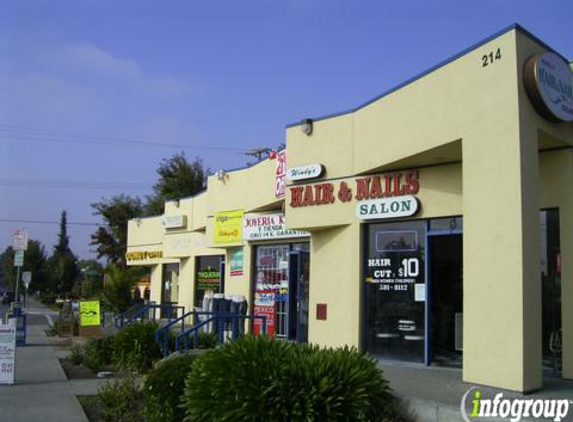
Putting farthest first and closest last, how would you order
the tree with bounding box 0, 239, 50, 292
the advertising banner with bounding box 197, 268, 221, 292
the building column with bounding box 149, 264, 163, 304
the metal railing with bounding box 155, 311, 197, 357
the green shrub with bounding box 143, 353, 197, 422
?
the tree with bounding box 0, 239, 50, 292 → the building column with bounding box 149, 264, 163, 304 → the advertising banner with bounding box 197, 268, 221, 292 → the metal railing with bounding box 155, 311, 197, 357 → the green shrub with bounding box 143, 353, 197, 422

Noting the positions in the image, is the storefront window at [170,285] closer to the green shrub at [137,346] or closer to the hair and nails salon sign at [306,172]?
the green shrub at [137,346]

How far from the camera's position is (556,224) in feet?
35.0

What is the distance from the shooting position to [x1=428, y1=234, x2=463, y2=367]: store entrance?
1241cm

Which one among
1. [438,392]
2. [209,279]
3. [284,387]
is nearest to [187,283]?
[209,279]

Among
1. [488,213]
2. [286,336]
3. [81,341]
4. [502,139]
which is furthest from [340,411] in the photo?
[81,341]

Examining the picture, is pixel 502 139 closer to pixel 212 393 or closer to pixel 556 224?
pixel 556 224

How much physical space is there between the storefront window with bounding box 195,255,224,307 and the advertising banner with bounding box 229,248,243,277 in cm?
267

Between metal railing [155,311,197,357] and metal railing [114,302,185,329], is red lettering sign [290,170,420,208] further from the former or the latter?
metal railing [114,302,185,329]

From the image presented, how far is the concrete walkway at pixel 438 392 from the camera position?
7.64 metres

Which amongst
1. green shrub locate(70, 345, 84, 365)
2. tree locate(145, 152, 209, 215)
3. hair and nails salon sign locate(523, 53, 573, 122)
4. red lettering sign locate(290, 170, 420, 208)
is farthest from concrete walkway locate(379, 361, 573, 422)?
tree locate(145, 152, 209, 215)

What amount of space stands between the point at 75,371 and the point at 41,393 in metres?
2.90

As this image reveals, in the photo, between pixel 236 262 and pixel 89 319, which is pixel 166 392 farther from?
pixel 89 319

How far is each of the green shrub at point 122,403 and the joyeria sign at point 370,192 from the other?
5700 millimetres

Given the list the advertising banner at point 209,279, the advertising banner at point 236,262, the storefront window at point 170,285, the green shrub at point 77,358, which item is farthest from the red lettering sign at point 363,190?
the storefront window at point 170,285
